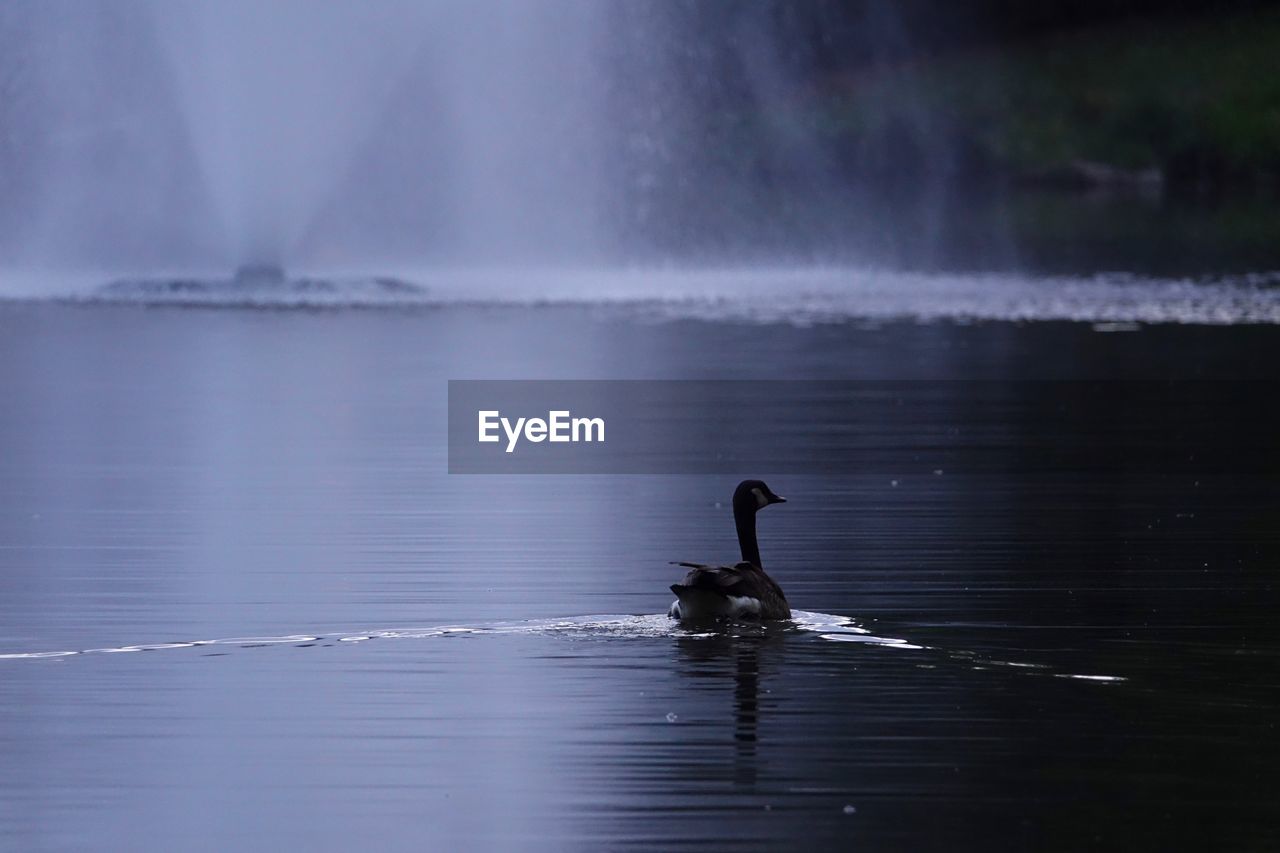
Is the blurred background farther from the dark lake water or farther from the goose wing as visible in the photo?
the goose wing

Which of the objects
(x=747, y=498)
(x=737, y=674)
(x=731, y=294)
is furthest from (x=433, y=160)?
(x=737, y=674)

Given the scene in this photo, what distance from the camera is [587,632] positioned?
12.5 metres

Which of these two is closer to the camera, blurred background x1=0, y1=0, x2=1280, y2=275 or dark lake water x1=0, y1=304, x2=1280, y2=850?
dark lake water x1=0, y1=304, x2=1280, y2=850

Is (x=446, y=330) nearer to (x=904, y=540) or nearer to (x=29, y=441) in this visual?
(x=29, y=441)

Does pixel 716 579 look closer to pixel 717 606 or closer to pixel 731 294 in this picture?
pixel 717 606

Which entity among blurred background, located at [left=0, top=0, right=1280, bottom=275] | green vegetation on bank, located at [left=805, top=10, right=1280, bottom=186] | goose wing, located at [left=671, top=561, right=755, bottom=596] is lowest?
goose wing, located at [left=671, top=561, right=755, bottom=596]

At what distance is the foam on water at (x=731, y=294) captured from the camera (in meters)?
36.5

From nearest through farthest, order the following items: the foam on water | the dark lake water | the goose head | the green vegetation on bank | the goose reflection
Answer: the dark lake water, the goose reflection, the goose head, the foam on water, the green vegetation on bank

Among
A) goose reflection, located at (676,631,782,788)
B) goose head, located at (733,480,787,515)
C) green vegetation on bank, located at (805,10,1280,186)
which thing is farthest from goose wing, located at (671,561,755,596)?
green vegetation on bank, located at (805,10,1280,186)

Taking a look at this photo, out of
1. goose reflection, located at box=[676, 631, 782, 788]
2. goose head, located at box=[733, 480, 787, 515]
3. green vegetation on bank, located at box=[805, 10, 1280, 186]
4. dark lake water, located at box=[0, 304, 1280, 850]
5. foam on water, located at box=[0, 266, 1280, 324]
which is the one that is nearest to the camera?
dark lake water, located at box=[0, 304, 1280, 850]

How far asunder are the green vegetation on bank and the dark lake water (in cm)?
7333

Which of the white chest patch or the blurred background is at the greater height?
the blurred background

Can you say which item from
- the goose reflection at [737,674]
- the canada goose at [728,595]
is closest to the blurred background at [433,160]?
the canada goose at [728,595]

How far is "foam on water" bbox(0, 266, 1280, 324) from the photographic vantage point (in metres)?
36.5
